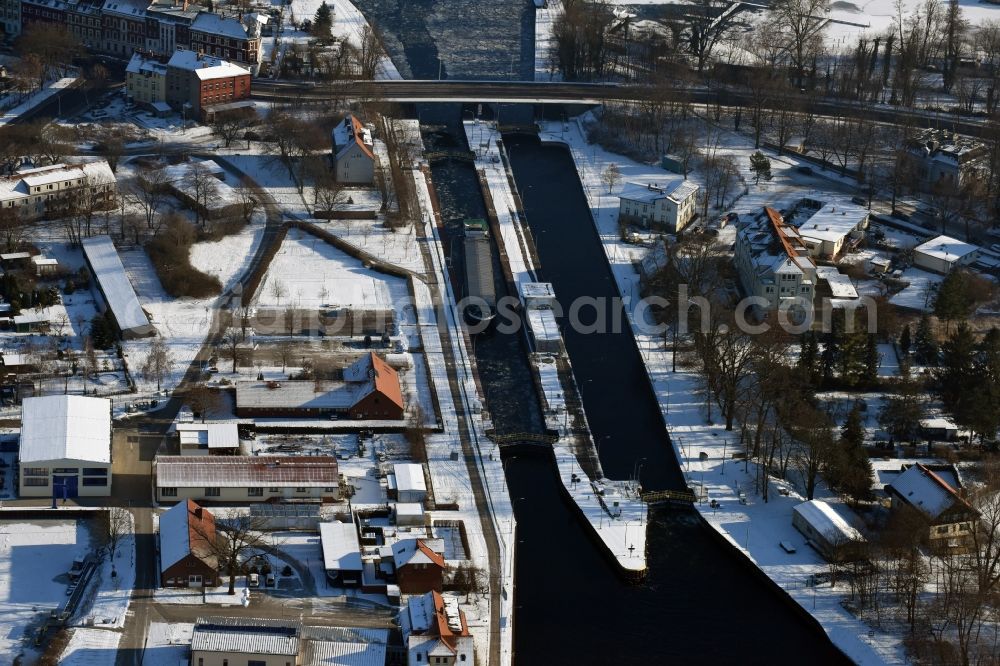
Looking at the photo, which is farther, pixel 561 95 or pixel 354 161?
pixel 561 95

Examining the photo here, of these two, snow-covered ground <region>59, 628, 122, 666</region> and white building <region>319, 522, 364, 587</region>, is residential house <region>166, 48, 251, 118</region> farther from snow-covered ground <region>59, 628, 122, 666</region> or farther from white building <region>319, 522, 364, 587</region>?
snow-covered ground <region>59, 628, 122, 666</region>

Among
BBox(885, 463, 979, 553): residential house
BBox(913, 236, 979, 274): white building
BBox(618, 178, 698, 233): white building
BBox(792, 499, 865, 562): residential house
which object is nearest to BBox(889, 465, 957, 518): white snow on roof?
BBox(885, 463, 979, 553): residential house

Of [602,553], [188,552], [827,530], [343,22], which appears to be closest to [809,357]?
[827,530]

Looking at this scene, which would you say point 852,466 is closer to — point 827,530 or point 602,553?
point 827,530

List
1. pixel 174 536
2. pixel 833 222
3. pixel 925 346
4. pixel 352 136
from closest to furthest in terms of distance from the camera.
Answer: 1. pixel 174 536
2. pixel 925 346
3. pixel 833 222
4. pixel 352 136

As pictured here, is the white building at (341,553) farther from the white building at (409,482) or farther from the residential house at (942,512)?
the residential house at (942,512)

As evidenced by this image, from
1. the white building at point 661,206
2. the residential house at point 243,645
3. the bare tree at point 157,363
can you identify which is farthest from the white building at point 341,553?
the white building at point 661,206
